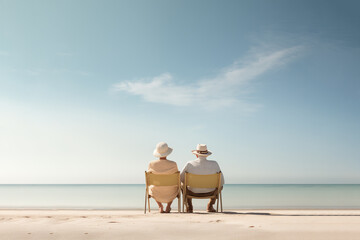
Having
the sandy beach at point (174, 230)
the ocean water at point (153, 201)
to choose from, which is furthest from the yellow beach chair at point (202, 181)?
the ocean water at point (153, 201)

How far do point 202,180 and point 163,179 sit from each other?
2.27 feet

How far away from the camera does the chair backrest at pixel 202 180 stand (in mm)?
5824

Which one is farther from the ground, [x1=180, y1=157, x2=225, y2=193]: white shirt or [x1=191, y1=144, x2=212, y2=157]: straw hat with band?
[x1=191, y1=144, x2=212, y2=157]: straw hat with band

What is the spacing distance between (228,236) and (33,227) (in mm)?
2095

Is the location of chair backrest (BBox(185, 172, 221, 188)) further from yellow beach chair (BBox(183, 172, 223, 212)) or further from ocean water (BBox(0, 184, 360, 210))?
ocean water (BBox(0, 184, 360, 210))

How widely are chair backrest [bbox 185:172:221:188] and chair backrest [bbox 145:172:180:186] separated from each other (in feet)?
0.60

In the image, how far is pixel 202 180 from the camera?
584 cm

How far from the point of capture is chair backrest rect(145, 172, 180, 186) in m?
5.78

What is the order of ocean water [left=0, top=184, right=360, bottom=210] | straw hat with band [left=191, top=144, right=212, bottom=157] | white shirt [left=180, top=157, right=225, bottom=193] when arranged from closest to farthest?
white shirt [left=180, top=157, right=225, bottom=193], straw hat with band [left=191, top=144, right=212, bottom=157], ocean water [left=0, top=184, right=360, bottom=210]

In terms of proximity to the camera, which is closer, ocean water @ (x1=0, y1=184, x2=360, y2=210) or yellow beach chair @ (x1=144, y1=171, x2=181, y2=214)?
yellow beach chair @ (x1=144, y1=171, x2=181, y2=214)

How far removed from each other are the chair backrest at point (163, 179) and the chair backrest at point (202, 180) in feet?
0.60

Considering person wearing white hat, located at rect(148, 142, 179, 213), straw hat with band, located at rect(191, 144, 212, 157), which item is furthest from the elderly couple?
straw hat with band, located at rect(191, 144, 212, 157)

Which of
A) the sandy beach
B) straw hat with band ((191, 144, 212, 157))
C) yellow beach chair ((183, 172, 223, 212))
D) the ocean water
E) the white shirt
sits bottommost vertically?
the ocean water

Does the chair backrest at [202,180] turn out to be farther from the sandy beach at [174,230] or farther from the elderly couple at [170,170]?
the sandy beach at [174,230]
